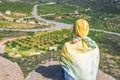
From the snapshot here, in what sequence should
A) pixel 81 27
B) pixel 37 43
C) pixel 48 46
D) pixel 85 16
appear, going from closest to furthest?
pixel 81 27 → pixel 48 46 → pixel 37 43 → pixel 85 16

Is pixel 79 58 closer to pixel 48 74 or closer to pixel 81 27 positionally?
pixel 81 27

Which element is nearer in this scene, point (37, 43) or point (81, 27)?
point (81, 27)

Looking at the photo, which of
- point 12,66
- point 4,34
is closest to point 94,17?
point 4,34

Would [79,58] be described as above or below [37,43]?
above

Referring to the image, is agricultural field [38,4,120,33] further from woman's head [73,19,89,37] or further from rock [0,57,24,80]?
woman's head [73,19,89,37]

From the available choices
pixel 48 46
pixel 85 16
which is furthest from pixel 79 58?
pixel 85 16

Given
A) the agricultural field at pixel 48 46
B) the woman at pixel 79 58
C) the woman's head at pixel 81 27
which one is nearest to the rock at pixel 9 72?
the woman at pixel 79 58
